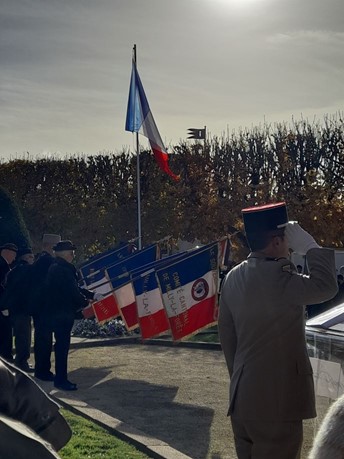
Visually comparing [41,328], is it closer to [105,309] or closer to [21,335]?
[21,335]

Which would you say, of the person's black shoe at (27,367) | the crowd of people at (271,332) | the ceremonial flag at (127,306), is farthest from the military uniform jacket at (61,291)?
the crowd of people at (271,332)

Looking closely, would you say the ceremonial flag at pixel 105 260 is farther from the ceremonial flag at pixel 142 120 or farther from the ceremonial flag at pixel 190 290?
the ceremonial flag at pixel 190 290

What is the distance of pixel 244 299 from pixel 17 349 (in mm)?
7234

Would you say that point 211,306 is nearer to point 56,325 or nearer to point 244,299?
point 56,325

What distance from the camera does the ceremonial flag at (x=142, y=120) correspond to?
20672mm

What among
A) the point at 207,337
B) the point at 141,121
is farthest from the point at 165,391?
the point at 141,121

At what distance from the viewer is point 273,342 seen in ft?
13.3

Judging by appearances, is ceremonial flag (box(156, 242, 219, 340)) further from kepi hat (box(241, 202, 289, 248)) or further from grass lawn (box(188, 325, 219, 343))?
kepi hat (box(241, 202, 289, 248))

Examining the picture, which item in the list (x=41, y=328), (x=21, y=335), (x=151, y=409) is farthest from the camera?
(x=21, y=335)

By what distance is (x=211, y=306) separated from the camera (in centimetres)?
1112

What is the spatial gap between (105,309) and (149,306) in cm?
194

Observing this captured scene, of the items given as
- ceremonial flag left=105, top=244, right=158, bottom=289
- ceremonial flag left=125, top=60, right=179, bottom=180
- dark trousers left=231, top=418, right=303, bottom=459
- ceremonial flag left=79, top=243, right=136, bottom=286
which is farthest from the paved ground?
ceremonial flag left=125, top=60, right=179, bottom=180

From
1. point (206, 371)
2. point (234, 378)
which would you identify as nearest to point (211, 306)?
point (206, 371)

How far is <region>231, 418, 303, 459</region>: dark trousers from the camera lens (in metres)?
4.00
